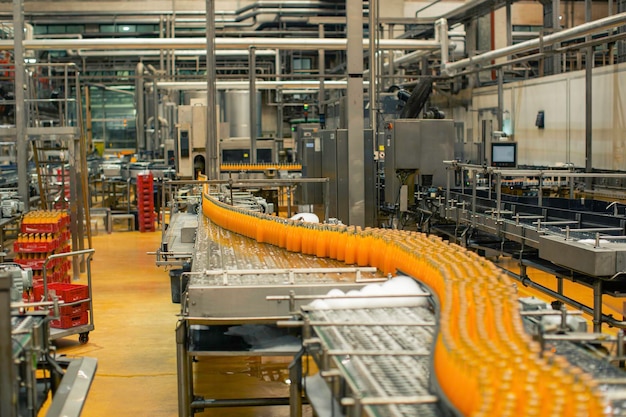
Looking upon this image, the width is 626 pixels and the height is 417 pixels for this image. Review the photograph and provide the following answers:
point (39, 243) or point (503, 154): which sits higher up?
point (503, 154)

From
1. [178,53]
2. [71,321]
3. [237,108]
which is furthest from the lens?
[237,108]

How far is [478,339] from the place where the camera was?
204cm

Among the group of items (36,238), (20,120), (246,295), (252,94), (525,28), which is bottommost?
(36,238)

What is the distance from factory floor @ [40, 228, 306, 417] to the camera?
15.8 ft

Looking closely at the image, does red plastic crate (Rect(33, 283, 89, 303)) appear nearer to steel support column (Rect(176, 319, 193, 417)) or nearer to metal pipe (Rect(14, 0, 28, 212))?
metal pipe (Rect(14, 0, 28, 212))

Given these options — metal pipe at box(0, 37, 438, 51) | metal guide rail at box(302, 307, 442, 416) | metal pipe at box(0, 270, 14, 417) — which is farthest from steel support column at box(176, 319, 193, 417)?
metal pipe at box(0, 37, 438, 51)

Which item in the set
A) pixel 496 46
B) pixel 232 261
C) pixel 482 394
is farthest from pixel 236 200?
pixel 496 46

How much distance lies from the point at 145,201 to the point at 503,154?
592 centimetres

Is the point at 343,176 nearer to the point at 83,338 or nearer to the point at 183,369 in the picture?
the point at 83,338

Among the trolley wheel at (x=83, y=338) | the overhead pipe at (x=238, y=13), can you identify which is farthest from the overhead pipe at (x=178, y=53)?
the trolley wheel at (x=83, y=338)

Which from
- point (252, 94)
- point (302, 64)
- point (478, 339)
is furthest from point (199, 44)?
point (478, 339)

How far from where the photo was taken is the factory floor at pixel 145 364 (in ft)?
15.8

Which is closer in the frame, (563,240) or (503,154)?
(563,240)

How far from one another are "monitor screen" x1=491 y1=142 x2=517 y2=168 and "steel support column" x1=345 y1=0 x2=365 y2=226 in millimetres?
3551
